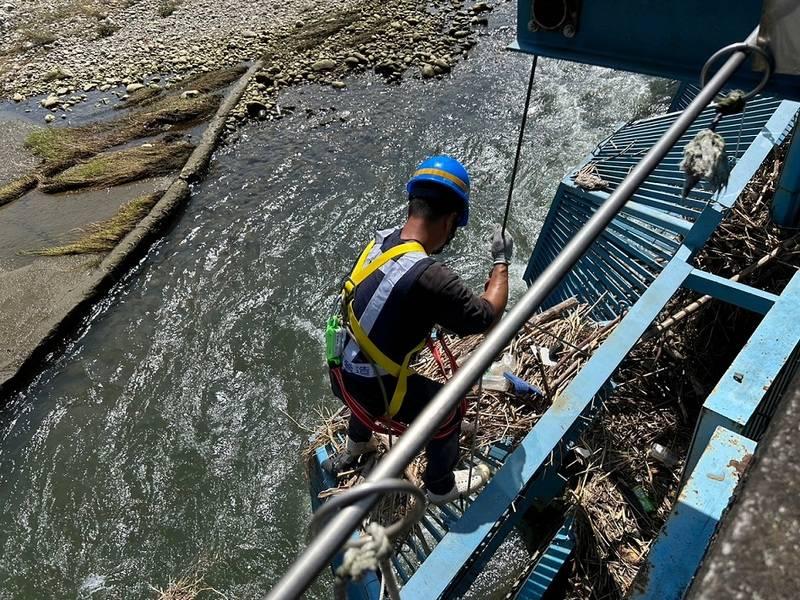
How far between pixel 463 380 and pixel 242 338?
21.8 ft

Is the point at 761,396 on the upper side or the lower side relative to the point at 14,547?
upper

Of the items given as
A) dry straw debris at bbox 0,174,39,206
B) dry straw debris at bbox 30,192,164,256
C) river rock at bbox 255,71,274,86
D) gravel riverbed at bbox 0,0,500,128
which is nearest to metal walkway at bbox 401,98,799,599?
dry straw debris at bbox 30,192,164,256

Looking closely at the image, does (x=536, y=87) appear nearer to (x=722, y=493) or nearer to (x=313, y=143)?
(x=313, y=143)

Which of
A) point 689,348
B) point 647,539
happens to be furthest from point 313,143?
point 647,539

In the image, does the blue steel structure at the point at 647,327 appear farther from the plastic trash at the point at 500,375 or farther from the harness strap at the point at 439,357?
the harness strap at the point at 439,357

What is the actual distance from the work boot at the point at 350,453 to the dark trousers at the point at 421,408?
0.46 metres

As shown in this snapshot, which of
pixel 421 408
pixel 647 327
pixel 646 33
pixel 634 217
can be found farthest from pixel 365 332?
pixel 634 217

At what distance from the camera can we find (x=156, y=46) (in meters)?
13.8

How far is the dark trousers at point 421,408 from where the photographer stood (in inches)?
132

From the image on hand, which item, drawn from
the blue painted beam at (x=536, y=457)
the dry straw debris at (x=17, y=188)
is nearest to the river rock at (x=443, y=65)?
the dry straw debris at (x=17, y=188)

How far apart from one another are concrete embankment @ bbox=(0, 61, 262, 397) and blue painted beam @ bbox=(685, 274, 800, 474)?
7.61m

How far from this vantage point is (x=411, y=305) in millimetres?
2975

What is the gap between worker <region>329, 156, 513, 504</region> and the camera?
9.60ft

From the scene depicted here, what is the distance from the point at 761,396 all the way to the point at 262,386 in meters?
5.66
